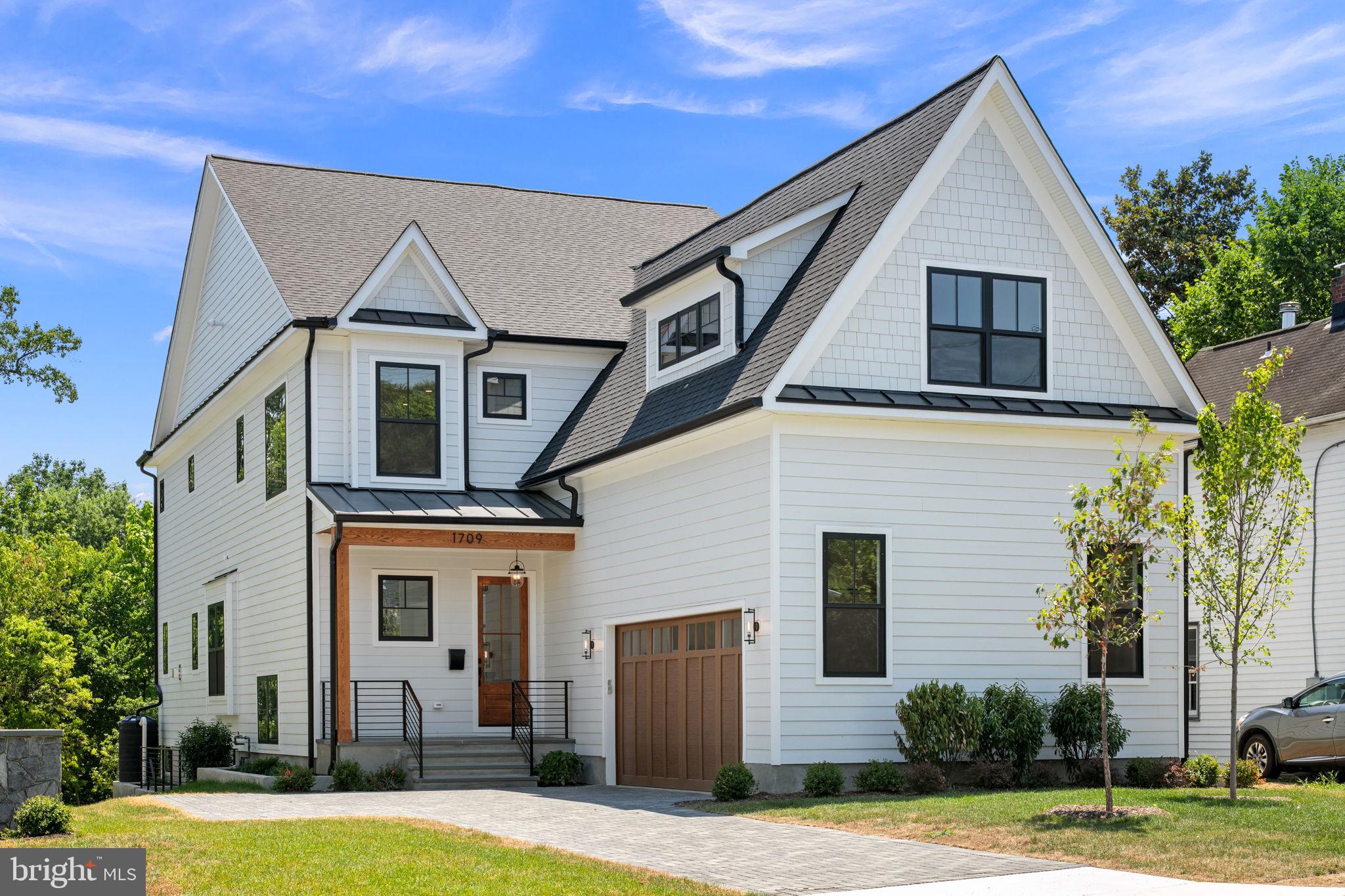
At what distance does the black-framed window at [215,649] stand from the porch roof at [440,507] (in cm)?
688

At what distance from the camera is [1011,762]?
1777cm

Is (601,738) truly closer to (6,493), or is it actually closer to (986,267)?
(986,267)

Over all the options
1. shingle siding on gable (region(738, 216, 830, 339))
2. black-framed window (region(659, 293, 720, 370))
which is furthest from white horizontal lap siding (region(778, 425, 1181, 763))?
black-framed window (region(659, 293, 720, 370))

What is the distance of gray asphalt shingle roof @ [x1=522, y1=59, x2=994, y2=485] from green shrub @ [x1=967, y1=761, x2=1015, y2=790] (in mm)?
5111

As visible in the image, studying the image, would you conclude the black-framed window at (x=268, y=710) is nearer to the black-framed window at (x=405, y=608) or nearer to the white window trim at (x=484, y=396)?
the black-framed window at (x=405, y=608)

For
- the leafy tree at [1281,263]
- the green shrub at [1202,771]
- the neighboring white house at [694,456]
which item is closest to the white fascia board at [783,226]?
the neighboring white house at [694,456]

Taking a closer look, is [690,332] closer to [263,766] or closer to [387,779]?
[387,779]

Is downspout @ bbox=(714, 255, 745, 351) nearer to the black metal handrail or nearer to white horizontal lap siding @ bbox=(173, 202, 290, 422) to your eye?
the black metal handrail

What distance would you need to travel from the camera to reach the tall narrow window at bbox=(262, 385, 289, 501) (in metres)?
24.0

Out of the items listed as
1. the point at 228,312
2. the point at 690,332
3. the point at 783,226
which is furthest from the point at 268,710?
the point at 783,226

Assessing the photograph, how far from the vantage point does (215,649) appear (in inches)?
1110

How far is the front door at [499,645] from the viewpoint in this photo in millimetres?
23625

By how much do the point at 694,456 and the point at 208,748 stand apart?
1210cm

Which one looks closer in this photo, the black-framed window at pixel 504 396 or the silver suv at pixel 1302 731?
the silver suv at pixel 1302 731
